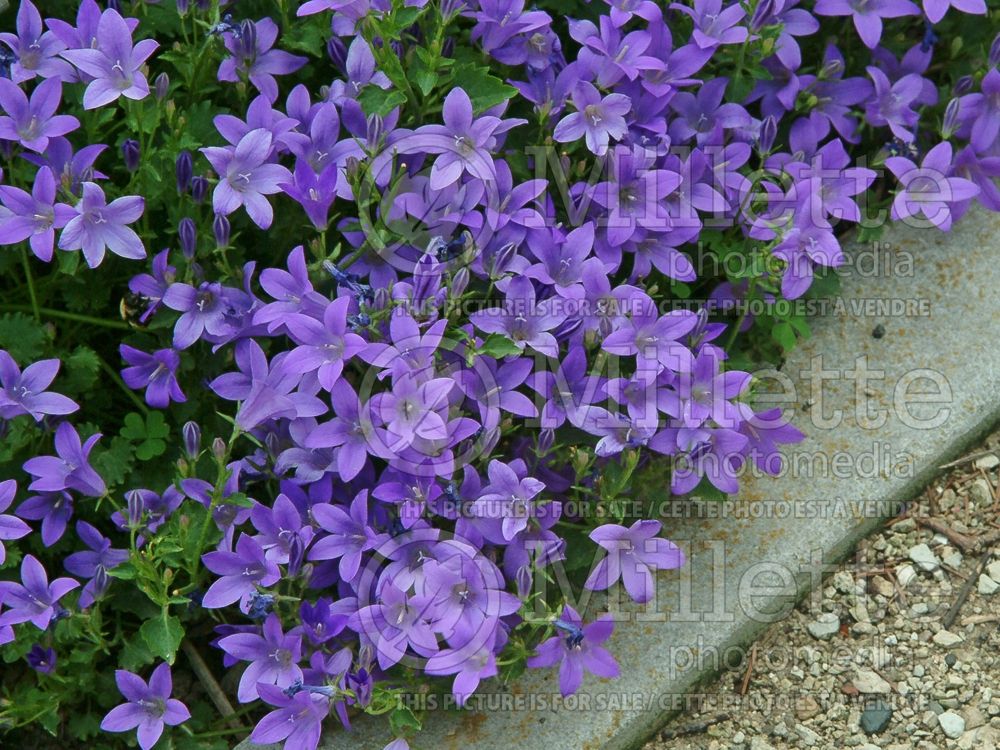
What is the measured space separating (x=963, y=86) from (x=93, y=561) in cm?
265

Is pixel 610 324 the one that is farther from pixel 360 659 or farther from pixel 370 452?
pixel 360 659

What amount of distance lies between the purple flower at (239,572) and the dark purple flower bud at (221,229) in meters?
0.70

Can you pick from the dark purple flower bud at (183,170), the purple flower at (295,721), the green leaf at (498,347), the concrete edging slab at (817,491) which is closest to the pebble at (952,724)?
the concrete edging slab at (817,491)

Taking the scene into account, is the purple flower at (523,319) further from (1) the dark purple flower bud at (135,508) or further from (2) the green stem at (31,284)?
(2) the green stem at (31,284)

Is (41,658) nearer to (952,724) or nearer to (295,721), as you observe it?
(295,721)

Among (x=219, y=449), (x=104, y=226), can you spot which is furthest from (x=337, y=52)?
(x=219, y=449)

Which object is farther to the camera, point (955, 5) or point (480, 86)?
point (955, 5)

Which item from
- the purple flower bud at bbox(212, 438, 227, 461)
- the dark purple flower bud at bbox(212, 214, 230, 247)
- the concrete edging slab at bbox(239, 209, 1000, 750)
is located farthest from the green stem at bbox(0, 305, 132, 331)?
the concrete edging slab at bbox(239, 209, 1000, 750)

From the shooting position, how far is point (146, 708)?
3096 millimetres

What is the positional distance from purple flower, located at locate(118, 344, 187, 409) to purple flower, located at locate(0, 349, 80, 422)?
0.60 feet

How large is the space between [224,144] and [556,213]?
879 millimetres

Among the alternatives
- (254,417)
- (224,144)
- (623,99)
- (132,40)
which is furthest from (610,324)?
(132,40)

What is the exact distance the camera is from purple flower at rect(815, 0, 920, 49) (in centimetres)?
368

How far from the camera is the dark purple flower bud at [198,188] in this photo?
3199 mm
